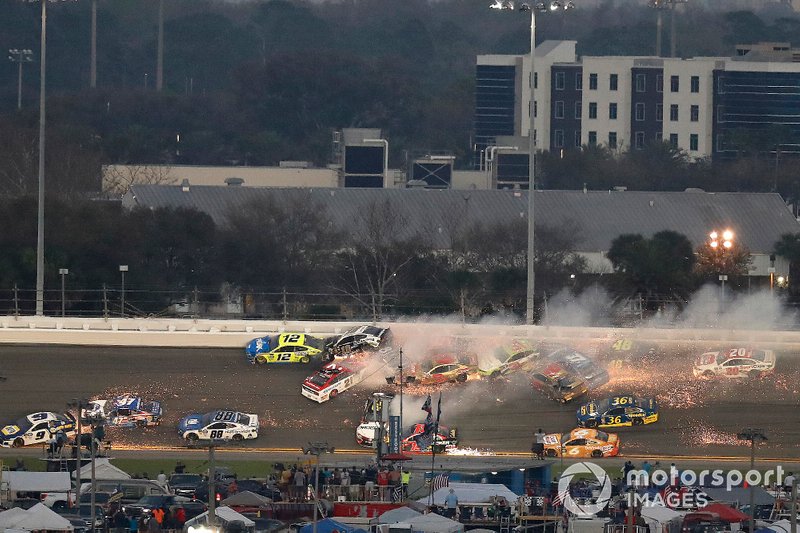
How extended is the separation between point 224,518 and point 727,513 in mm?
7692

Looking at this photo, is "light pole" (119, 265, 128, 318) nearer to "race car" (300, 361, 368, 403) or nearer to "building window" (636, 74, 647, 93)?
"race car" (300, 361, 368, 403)

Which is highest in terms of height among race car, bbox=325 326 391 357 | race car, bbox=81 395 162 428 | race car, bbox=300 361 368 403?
race car, bbox=325 326 391 357

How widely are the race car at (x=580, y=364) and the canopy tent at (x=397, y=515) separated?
1196 centimetres

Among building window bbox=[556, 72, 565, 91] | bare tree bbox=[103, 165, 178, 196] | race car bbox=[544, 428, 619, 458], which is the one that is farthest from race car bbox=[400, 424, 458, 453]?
building window bbox=[556, 72, 565, 91]

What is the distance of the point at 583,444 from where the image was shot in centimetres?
4316

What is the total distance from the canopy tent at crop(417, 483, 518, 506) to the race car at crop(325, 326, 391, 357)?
10.8 meters

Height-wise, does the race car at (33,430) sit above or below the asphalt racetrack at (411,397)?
below

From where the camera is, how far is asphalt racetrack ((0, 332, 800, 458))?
44.1 m

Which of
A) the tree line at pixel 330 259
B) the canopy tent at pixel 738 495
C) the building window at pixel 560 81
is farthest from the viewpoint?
the building window at pixel 560 81

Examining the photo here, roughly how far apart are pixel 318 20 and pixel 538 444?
512 feet

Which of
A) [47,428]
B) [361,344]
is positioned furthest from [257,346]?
[47,428]

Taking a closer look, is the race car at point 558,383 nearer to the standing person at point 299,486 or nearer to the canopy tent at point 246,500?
the standing person at point 299,486

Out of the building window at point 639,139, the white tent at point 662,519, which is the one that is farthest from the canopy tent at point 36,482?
the building window at point 639,139

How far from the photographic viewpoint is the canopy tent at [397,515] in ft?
112
